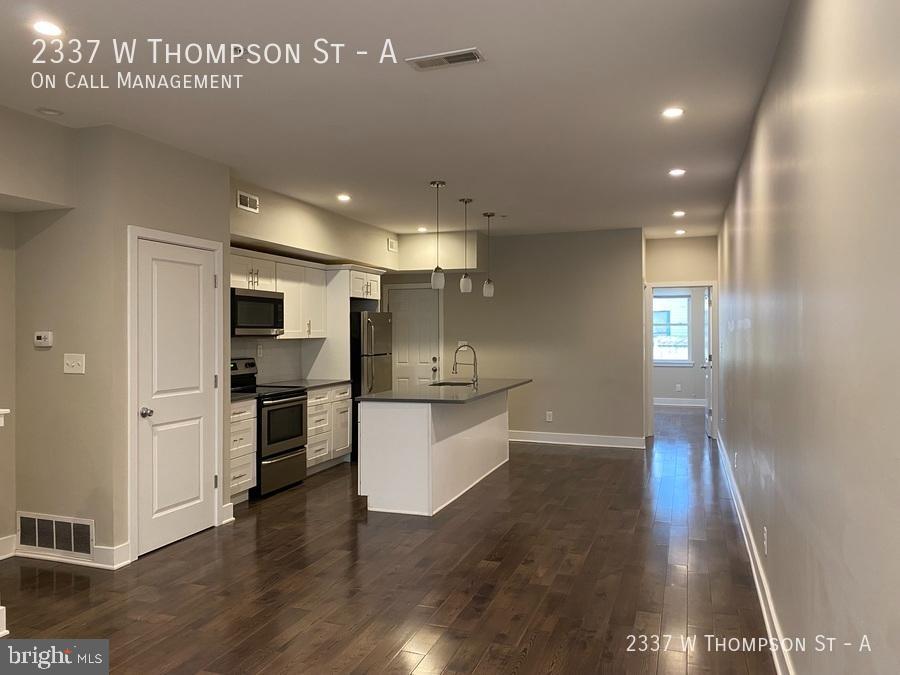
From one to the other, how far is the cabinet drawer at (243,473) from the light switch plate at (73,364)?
1.49m

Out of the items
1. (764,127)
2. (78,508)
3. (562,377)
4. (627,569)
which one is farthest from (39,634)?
(562,377)

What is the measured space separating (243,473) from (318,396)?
1.31 meters

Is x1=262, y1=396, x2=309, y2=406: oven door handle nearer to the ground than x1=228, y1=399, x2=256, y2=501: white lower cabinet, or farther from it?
farther from it

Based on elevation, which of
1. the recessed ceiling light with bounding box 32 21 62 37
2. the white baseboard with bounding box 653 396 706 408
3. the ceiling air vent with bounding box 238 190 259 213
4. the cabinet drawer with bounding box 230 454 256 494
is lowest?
the white baseboard with bounding box 653 396 706 408

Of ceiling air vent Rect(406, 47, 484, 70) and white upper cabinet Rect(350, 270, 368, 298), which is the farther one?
white upper cabinet Rect(350, 270, 368, 298)

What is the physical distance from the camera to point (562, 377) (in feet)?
26.8

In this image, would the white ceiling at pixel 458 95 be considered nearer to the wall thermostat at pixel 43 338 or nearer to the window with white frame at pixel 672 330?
the wall thermostat at pixel 43 338

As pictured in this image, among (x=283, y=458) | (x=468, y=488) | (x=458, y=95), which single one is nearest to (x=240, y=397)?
(x=283, y=458)

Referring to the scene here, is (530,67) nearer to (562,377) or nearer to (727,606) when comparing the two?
(727,606)

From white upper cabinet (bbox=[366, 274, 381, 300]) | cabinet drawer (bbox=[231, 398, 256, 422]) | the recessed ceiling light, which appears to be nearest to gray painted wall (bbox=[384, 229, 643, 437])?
white upper cabinet (bbox=[366, 274, 381, 300])

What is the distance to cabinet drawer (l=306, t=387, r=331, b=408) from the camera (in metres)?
6.24

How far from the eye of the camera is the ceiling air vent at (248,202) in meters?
5.27

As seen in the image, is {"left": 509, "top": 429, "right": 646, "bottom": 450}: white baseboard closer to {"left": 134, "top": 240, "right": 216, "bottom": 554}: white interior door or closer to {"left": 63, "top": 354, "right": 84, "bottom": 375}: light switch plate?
{"left": 134, "top": 240, "right": 216, "bottom": 554}: white interior door

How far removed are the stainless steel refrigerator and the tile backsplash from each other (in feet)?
2.03
